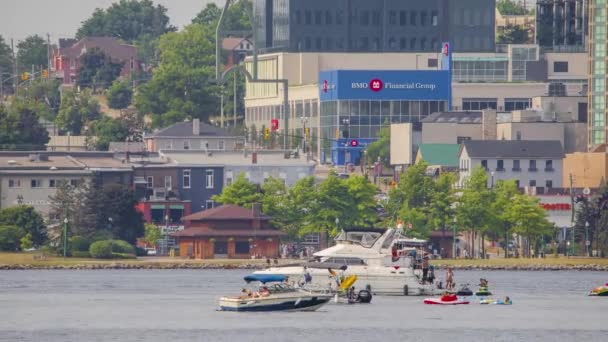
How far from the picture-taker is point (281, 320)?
511 ft

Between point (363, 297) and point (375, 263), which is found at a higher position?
point (375, 263)

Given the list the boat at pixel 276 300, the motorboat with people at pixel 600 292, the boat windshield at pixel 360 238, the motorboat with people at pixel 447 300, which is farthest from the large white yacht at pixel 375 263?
the motorboat with people at pixel 600 292

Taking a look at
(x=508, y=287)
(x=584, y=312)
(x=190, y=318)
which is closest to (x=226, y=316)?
(x=190, y=318)

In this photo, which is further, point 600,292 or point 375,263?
point 600,292

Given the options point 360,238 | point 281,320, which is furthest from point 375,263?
point 281,320

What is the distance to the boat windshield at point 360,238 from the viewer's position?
17375 cm

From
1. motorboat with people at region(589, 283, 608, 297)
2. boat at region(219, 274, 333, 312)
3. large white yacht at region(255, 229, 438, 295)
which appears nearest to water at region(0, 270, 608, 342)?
boat at region(219, 274, 333, 312)

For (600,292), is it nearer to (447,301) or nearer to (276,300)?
(447,301)

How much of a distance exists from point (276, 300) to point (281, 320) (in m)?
1.66

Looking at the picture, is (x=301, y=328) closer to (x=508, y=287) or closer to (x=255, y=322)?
(x=255, y=322)

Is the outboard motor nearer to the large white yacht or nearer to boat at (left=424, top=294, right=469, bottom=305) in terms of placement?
the large white yacht

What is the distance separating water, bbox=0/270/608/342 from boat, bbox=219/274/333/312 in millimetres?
713

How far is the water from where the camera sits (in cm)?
14888

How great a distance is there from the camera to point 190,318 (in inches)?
6289
